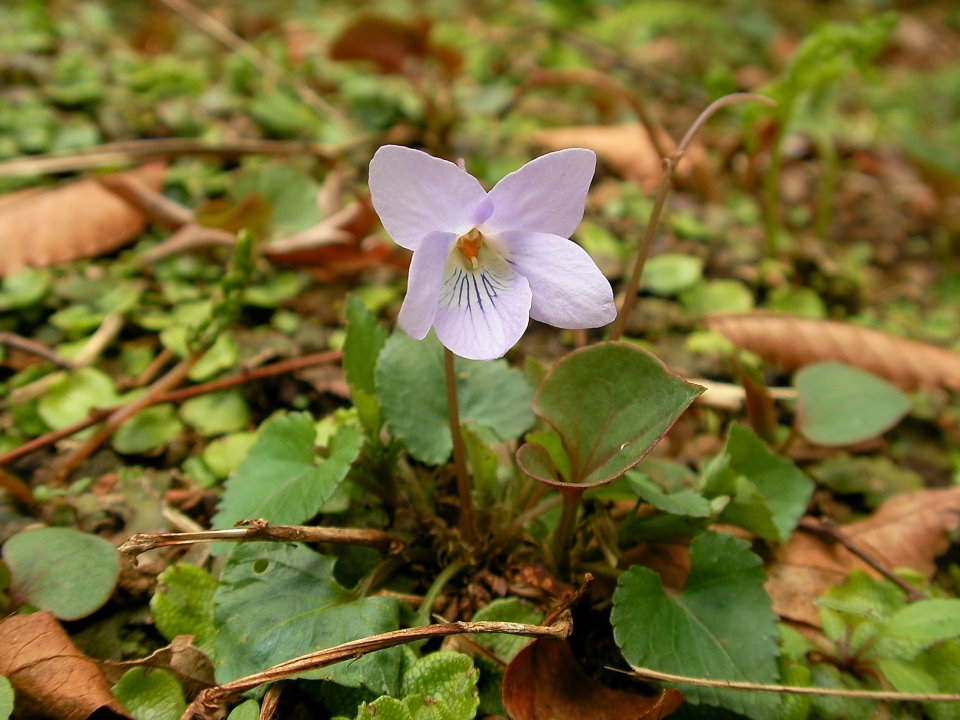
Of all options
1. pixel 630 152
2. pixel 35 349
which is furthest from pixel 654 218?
pixel 630 152

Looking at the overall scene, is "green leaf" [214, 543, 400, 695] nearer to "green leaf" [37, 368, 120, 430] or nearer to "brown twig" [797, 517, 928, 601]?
"green leaf" [37, 368, 120, 430]

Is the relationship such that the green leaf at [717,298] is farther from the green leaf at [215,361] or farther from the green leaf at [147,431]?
the green leaf at [147,431]

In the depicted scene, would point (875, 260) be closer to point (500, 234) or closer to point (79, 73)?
point (500, 234)

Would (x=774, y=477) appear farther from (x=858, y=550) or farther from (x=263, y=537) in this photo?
(x=263, y=537)

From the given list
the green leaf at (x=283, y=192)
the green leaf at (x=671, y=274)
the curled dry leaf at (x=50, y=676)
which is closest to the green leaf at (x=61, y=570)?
the curled dry leaf at (x=50, y=676)

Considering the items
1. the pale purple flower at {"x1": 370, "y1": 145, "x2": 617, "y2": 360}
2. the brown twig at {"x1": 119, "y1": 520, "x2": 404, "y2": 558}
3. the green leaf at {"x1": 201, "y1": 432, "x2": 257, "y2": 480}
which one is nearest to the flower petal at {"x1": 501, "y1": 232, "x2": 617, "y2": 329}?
the pale purple flower at {"x1": 370, "y1": 145, "x2": 617, "y2": 360}

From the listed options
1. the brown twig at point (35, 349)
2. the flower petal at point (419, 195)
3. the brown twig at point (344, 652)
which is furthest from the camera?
the brown twig at point (35, 349)
